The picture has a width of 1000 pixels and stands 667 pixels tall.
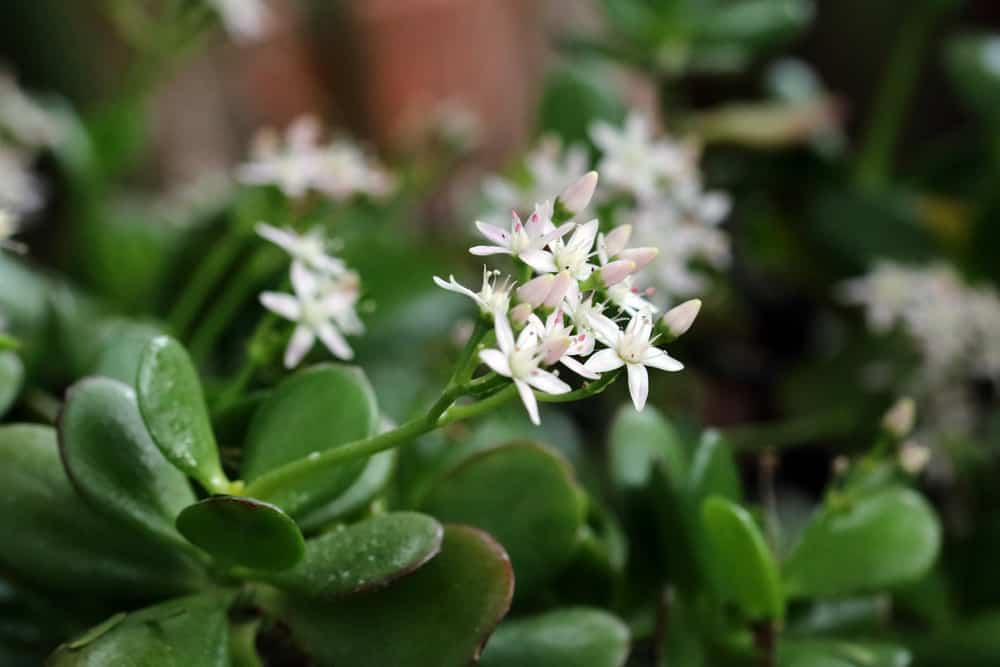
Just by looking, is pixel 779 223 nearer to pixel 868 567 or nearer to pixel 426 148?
pixel 426 148

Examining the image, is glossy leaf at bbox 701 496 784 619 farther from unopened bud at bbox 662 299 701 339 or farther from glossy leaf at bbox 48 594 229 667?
glossy leaf at bbox 48 594 229 667

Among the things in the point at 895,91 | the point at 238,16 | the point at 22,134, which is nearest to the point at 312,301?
the point at 238,16

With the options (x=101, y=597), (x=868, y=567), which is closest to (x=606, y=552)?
(x=868, y=567)

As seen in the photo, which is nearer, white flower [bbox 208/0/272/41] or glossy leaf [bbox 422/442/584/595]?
glossy leaf [bbox 422/442/584/595]

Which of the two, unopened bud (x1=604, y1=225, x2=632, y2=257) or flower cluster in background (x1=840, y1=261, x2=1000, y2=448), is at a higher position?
unopened bud (x1=604, y1=225, x2=632, y2=257)

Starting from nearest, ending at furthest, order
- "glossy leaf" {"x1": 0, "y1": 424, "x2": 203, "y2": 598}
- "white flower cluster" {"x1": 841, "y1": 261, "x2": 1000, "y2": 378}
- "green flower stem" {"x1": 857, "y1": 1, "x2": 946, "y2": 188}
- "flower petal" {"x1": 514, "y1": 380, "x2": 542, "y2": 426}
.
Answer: "flower petal" {"x1": 514, "y1": 380, "x2": 542, "y2": 426} → "glossy leaf" {"x1": 0, "y1": 424, "x2": 203, "y2": 598} → "white flower cluster" {"x1": 841, "y1": 261, "x2": 1000, "y2": 378} → "green flower stem" {"x1": 857, "y1": 1, "x2": 946, "y2": 188}

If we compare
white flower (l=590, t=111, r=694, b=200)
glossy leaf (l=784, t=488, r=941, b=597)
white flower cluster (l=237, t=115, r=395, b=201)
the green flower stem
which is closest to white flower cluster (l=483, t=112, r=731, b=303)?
white flower (l=590, t=111, r=694, b=200)
